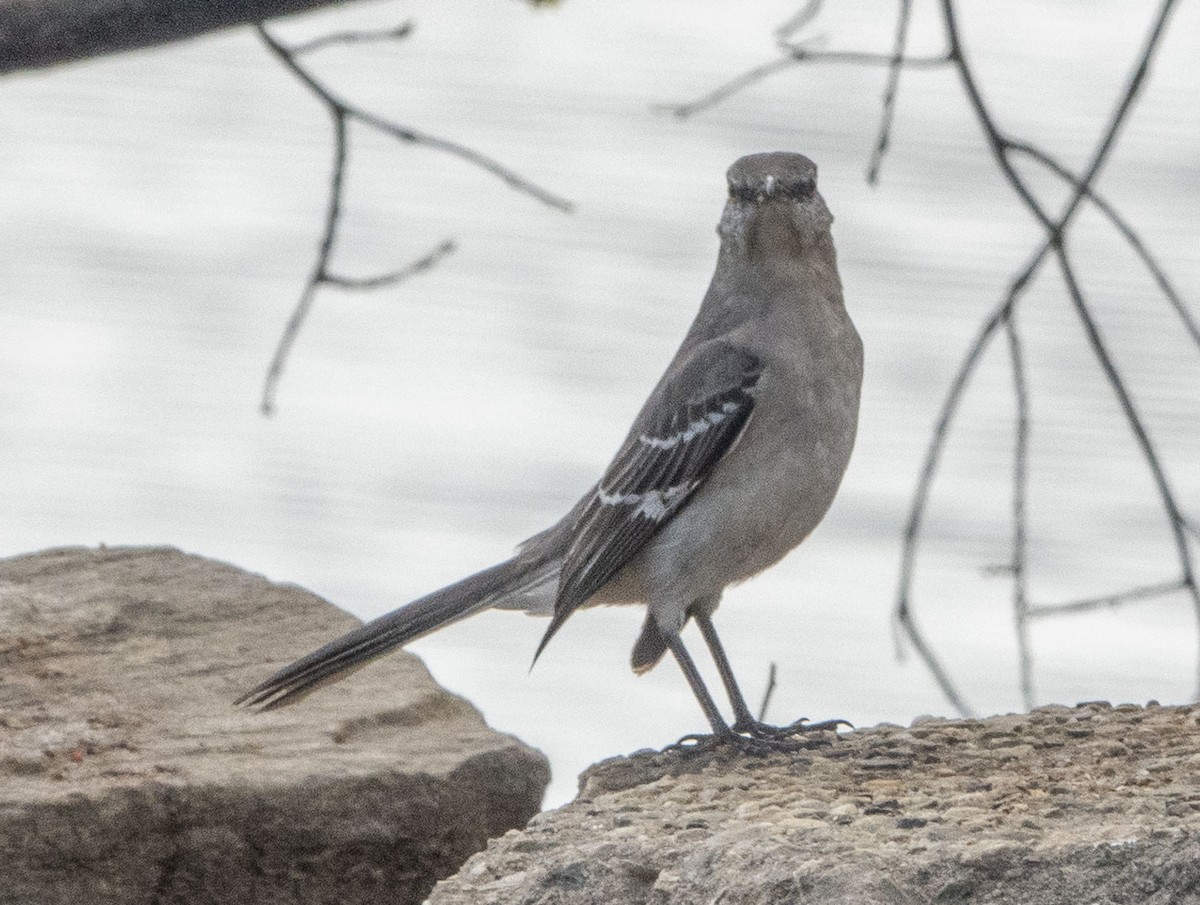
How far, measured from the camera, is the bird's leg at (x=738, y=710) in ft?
17.4

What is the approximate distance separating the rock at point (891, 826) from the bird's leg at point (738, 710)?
0.40 metres

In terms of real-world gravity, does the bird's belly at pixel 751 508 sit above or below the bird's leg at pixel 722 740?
above

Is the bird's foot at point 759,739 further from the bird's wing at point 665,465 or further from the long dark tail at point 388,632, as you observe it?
the long dark tail at point 388,632

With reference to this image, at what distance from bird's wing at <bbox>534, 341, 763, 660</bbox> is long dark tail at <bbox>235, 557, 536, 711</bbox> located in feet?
0.79

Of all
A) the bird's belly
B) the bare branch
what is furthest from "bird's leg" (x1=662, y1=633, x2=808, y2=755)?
the bare branch

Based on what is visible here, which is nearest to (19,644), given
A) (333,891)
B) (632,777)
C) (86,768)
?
(86,768)

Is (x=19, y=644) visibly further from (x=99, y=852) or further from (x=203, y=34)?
(x=203, y=34)

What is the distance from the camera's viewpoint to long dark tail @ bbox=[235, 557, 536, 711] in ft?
16.6

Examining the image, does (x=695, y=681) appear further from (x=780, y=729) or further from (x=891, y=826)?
(x=891, y=826)

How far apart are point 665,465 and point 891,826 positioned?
1.96 meters

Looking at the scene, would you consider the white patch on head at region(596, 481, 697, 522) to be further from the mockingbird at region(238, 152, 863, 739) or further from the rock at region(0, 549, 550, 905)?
the rock at region(0, 549, 550, 905)

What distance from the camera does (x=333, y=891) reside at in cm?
466

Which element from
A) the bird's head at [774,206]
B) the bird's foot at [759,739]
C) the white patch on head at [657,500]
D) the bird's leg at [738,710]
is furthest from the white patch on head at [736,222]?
the bird's foot at [759,739]

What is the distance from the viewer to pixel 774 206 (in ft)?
18.7
